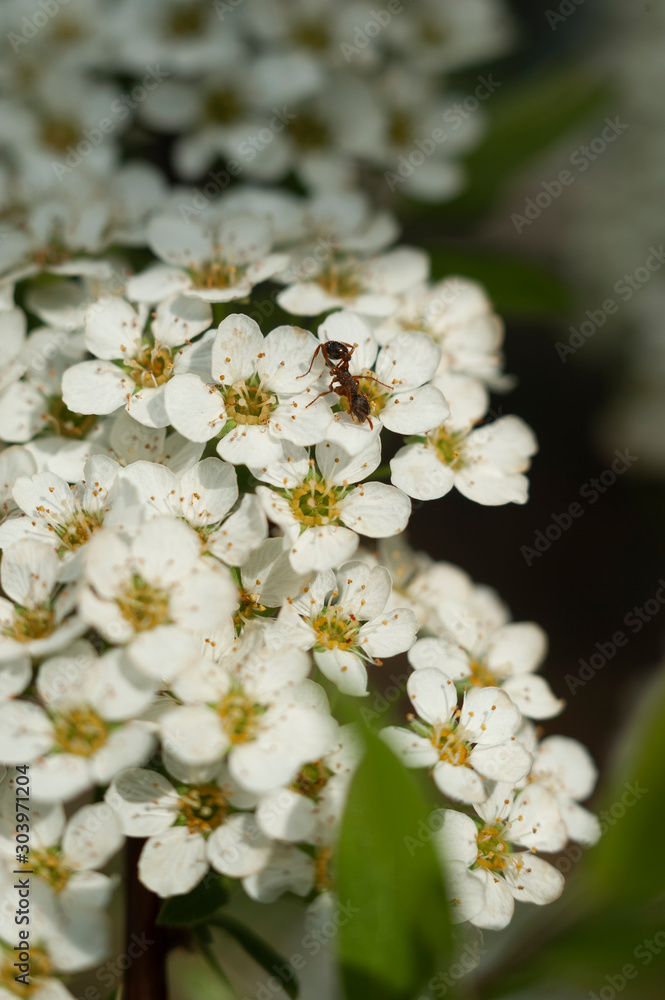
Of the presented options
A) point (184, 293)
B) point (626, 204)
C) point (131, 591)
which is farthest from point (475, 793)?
point (626, 204)

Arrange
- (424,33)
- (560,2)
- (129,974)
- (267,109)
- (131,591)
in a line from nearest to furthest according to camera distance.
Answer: (131,591), (129,974), (267,109), (424,33), (560,2)

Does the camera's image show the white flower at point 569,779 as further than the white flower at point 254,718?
Yes

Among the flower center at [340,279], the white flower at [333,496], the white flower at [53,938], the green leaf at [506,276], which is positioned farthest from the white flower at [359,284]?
the white flower at [53,938]

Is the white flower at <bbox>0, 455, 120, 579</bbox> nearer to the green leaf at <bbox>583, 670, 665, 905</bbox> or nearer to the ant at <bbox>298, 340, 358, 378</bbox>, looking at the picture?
the ant at <bbox>298, 340, 358, 378</bbox>

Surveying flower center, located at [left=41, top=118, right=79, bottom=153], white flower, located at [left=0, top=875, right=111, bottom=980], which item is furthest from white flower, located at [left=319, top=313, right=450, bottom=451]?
flower center, located at [left=41, top=118, right=79, bottom=153]

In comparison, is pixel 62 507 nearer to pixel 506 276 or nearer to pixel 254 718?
pixel 254 718

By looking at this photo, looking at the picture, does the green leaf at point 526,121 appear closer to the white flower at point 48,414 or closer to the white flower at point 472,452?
the white flower at point 472,452

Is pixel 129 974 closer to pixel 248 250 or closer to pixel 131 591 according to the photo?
pixel 131 591
